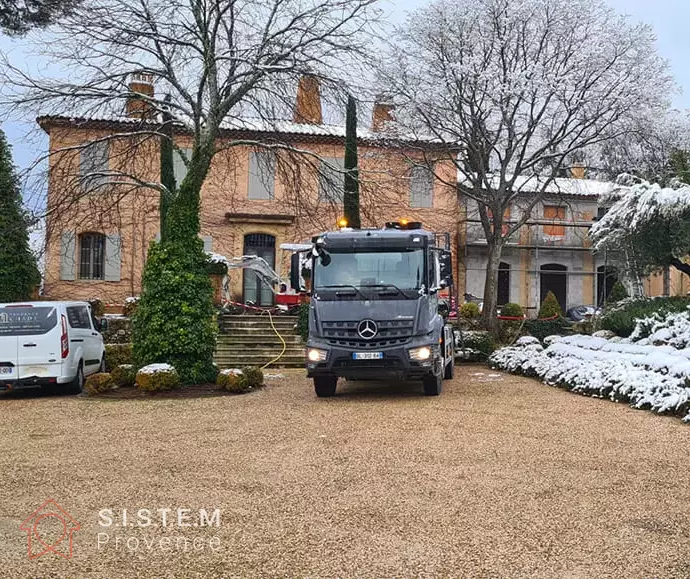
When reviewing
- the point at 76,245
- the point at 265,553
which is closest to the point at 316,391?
the point at 265,553

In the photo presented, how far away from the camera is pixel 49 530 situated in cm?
451

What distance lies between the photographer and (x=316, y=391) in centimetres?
1161

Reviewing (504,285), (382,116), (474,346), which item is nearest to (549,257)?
(504,285)

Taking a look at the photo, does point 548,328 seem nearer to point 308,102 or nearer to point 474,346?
point 474,346

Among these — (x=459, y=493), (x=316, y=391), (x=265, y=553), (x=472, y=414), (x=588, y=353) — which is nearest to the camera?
(x=265, y=553)

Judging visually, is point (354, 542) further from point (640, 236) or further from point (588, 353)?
point (640, 236)

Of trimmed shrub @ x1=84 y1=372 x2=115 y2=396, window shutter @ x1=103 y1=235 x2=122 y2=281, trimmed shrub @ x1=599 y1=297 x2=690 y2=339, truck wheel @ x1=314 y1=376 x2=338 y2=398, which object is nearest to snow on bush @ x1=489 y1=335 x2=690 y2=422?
trimmed shrub @ x1=599 y1=297 x2=690 y2=339

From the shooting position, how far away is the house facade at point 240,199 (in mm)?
14805

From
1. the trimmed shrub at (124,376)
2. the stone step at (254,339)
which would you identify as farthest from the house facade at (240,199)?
the trimmed shrub at (124,376)

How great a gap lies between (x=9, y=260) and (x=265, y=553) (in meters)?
19.1

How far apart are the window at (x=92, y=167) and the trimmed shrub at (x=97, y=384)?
4.14 m

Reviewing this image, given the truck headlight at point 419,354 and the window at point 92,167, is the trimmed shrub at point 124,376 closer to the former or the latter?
the window at point 92,167

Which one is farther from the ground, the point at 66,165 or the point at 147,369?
the point at 66,165

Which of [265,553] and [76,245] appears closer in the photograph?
[265,553]
